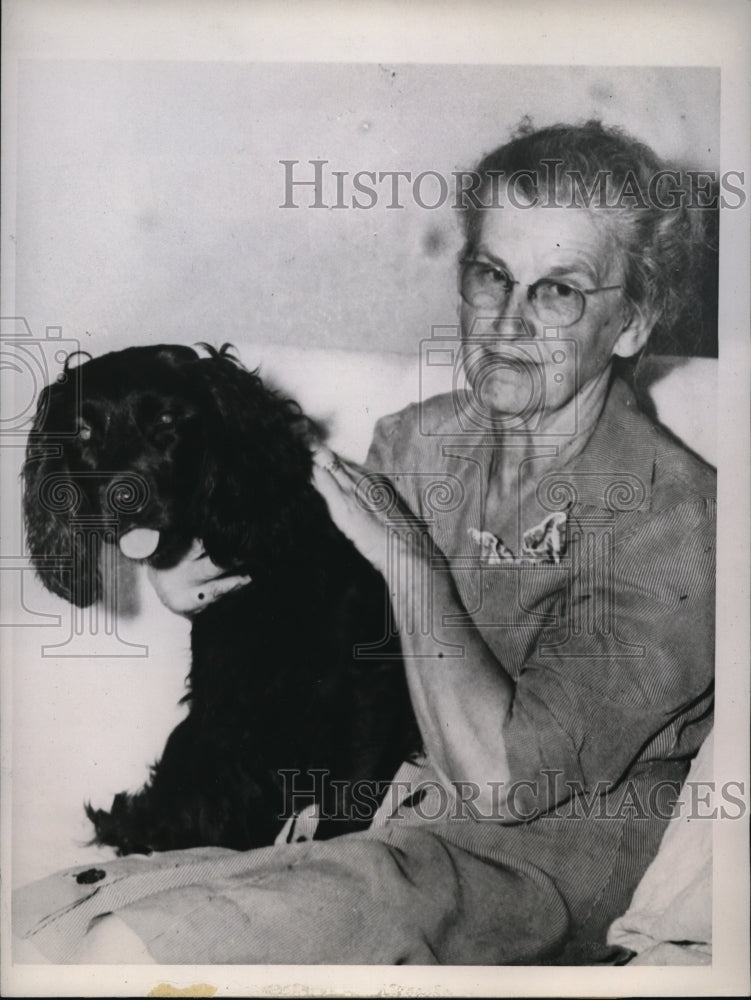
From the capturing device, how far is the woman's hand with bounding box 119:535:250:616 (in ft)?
6.10

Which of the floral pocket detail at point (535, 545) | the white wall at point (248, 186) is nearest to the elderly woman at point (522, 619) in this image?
the floral pocket detail at point (535, 545)

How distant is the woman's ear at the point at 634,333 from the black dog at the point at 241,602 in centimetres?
70

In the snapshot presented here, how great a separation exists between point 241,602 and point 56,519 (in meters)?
0.45

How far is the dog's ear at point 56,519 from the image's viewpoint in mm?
1863

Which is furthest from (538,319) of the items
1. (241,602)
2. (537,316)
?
(241,602)

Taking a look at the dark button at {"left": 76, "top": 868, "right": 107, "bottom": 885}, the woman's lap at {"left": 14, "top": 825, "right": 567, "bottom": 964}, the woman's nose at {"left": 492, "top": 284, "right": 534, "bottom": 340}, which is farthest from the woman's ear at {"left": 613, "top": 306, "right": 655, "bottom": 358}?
the dark button at {"left": 76, "top": 868, "right": 107, "bottom": 885}

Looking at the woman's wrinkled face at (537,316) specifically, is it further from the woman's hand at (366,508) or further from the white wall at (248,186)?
the woman's hand at (366,508)

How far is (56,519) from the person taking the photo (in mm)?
1865

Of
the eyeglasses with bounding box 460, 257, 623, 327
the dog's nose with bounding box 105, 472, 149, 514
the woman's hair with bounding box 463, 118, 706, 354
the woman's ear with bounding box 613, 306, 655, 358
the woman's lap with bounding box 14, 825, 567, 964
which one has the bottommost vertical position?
the woman's lap with bounding box 14, 825, 567, 964

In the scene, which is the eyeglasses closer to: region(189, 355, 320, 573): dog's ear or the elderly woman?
the elderly woman

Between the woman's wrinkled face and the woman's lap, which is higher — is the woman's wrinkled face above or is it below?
above

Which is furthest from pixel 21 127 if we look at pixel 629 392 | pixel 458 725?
pixel 458 725

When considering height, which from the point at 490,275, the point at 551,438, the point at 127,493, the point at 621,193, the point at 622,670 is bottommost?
the point at 622,670

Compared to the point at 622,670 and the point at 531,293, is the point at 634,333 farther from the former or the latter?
the point at 622,670
